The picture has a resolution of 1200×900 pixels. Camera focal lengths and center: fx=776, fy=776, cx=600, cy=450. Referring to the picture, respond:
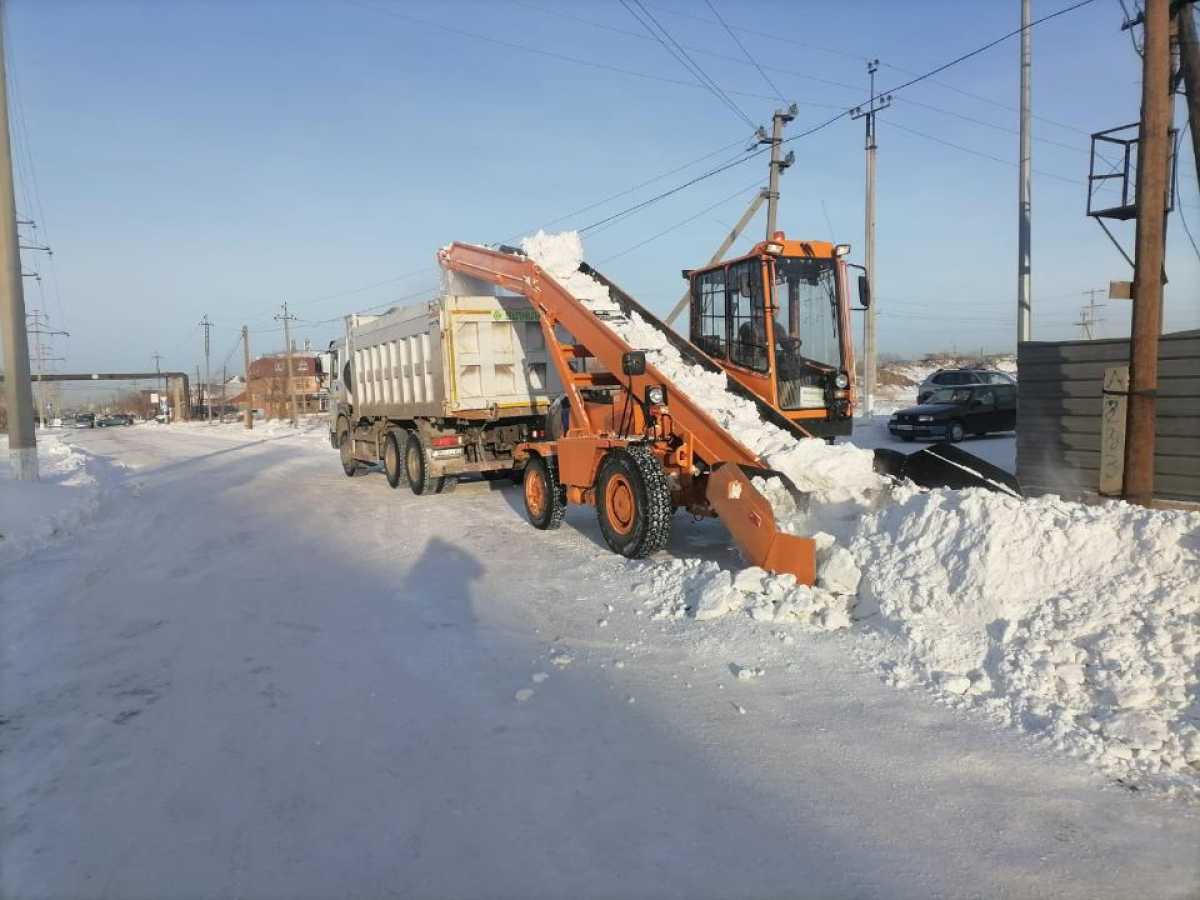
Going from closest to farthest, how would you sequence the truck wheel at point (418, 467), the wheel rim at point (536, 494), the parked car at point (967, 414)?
the wheel rim at point (536, 494) < the truck wheel at point (418, 467) < the parked car at point (967, 414)

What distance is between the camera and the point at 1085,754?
3725 mm

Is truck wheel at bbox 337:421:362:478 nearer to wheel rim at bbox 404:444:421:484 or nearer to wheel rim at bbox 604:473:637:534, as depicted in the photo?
wheel rim at bbox 404:444:421:484

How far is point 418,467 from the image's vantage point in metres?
12.8

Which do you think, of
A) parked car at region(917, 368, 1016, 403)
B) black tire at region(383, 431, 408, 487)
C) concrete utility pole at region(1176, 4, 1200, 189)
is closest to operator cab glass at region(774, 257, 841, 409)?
concrete utility pole at region(1176, 4, 1200, 189)

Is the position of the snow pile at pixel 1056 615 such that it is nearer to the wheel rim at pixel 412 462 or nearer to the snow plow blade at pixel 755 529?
the snow plow blade at pixel 755 529

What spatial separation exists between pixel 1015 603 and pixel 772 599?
5.11ft

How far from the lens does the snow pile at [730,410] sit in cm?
647

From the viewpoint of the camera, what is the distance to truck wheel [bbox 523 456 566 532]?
30.3 feet

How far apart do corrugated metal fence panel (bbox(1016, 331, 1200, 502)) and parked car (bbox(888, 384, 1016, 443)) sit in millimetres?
10161

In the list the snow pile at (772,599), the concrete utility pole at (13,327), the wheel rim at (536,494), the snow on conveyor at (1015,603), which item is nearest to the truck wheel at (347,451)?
the concrete utility pole at (13,327)

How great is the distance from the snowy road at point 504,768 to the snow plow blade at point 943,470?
8.06 feet

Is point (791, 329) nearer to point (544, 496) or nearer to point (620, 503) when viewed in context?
point (620, 503)

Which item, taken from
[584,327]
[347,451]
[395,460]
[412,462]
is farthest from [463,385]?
[347,451]

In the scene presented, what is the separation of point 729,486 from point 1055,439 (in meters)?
5.58
